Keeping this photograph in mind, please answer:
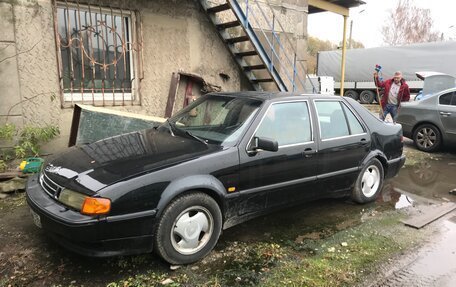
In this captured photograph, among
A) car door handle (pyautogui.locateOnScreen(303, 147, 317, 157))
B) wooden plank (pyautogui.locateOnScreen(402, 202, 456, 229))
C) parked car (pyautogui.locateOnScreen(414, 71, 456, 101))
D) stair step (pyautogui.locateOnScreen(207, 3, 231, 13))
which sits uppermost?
stair step (pyautogui.locateOnScreen(207, 3, 231, 13))

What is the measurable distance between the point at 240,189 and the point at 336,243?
117 cm

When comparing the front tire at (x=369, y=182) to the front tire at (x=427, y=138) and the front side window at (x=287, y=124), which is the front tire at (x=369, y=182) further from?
the front tire at (x=427, y=138)

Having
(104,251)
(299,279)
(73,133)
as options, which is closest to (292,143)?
(299,279)

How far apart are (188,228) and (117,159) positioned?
879 mm

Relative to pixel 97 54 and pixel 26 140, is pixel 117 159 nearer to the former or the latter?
pixel 26 140

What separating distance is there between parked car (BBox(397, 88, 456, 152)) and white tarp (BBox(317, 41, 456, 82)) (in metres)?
12.1

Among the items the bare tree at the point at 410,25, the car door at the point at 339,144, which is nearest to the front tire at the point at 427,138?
the car door at the point at 339,144

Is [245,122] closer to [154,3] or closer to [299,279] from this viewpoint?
[299,279]

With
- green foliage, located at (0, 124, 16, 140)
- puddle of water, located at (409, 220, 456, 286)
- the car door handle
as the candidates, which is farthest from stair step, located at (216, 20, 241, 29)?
puddle of water, located at (409, 220, 456, 286)

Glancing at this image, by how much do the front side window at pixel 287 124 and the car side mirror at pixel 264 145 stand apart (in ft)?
0.52

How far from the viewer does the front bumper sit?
2.68 metres

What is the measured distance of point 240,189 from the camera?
11.2 ft

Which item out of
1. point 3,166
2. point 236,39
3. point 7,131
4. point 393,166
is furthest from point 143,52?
point 393,166

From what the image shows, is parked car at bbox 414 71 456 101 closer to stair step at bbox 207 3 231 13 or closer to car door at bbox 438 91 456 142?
car door at bbox 438 91 456 142
